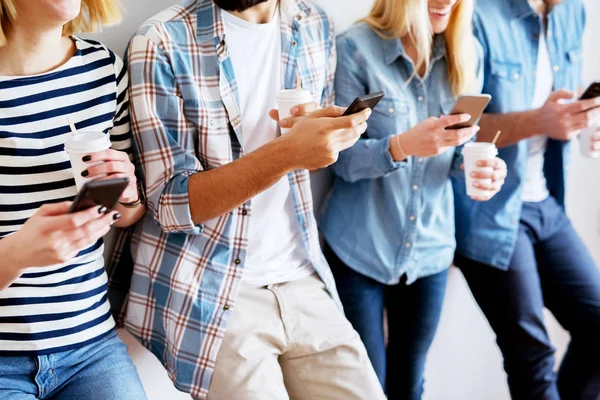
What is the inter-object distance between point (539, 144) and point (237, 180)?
115 cm

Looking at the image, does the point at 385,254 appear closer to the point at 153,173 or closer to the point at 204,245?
the point at 204,245

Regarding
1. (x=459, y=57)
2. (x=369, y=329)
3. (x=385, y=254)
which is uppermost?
(x=459, y=57)

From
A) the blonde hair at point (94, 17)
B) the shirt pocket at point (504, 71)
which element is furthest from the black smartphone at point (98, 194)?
the shirt pocket at point (504, 71)

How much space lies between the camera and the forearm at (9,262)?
1.20 meters

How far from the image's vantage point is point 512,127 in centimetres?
199

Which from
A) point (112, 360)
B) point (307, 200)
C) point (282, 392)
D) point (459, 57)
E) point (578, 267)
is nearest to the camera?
point (112, 360)

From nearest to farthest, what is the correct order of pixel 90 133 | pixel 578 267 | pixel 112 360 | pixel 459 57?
pixel 90 133 < pixel 112 360 < pixel 459 57 < pixel 578 267

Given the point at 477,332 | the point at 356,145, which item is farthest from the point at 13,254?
the point at 477,332

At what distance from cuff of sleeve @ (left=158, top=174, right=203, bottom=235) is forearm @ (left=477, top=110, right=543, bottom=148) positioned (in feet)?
3.20

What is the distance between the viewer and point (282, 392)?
156 centimetres

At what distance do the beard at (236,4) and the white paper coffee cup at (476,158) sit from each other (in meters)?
0.66

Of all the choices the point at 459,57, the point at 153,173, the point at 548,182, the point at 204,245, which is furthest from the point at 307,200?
the point at 548,182

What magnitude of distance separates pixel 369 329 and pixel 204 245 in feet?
2.00

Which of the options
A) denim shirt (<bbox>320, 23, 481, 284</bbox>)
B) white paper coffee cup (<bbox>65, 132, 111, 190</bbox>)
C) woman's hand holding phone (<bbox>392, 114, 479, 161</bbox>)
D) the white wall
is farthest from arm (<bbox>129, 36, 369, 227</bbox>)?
the white wall
